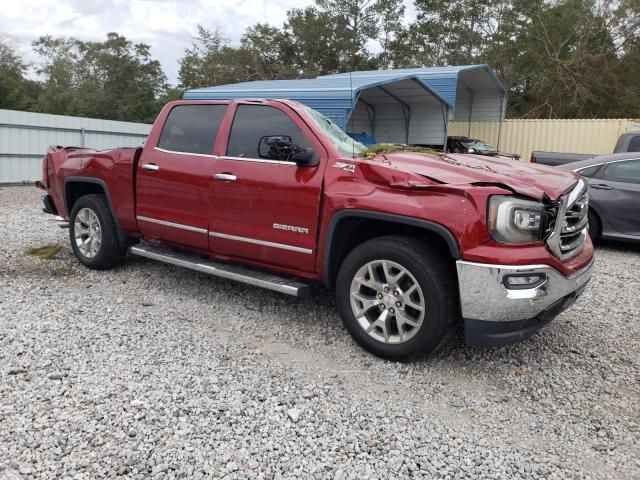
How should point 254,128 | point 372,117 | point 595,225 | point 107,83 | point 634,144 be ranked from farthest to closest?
1. point 107,83
2. point 372,117
3. point 634,144
4. point 595,225
5. point 254,128

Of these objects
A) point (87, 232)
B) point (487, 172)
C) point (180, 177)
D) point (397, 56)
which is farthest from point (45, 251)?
point (397, 56)

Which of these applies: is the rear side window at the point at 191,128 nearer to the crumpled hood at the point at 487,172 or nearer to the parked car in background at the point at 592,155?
the crumpled hood at the point at 487,172

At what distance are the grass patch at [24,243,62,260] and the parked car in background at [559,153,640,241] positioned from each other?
737 centimetres

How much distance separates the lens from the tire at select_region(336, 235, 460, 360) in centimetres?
340

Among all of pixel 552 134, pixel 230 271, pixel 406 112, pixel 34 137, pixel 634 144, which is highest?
pixel 406 112

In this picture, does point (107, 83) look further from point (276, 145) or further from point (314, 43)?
point (276, 145)

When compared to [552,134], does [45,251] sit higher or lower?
lower

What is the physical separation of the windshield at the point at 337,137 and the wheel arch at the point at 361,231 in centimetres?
56

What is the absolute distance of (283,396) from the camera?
10.6 feet

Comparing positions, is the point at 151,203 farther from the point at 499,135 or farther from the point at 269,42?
the point at 269,42

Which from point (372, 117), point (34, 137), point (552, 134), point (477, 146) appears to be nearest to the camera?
point (34, 137)

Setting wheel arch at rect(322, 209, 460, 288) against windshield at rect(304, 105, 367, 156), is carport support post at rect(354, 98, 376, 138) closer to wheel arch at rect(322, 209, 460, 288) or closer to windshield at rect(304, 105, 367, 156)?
windshield at rect(304, 105, 367, 156)

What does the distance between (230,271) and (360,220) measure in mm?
1244

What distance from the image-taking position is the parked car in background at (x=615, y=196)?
747cm
